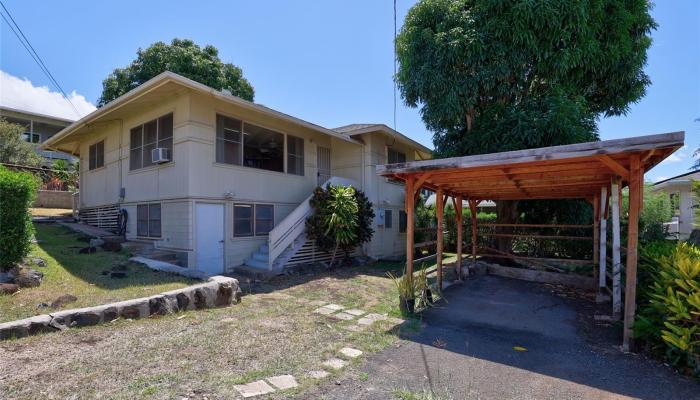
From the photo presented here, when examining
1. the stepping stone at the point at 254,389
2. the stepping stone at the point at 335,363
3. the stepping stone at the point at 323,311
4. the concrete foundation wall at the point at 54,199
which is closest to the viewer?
the stepping stone at the point at 254,389

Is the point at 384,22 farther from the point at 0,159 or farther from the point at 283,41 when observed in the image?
the point at 0,159

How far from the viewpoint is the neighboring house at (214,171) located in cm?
865

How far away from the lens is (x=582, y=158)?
447 cm

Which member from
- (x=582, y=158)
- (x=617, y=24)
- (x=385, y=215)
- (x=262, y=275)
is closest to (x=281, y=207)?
(x=262, y=275)

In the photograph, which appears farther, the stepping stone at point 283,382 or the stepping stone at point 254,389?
the stepping stone at point 283,382

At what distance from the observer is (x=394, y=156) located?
14.3 metres

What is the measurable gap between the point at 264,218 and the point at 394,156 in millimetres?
6395

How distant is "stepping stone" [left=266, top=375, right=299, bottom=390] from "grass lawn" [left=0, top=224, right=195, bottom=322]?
336cm

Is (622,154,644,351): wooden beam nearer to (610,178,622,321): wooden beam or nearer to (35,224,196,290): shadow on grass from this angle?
(610,178,622,321): wooden beam

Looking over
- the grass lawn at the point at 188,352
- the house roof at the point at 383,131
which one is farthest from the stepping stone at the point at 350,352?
the house roof at the point at 383,131

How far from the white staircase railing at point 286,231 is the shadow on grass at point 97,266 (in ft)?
8.72

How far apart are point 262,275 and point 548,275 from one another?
7.17 meters

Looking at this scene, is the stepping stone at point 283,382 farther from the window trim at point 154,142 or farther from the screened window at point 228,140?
the window trim at point 154,142

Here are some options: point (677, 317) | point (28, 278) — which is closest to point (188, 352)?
point (28, 278)
